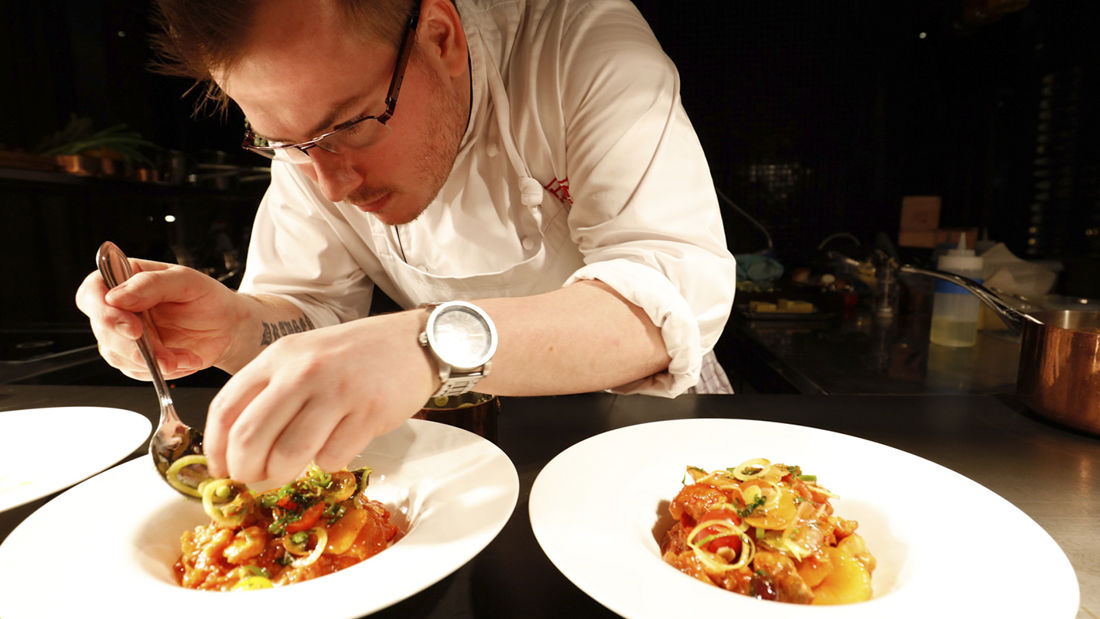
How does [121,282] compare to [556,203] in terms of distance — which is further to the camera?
[556,203]

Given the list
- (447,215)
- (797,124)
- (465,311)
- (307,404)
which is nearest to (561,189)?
(447,215)

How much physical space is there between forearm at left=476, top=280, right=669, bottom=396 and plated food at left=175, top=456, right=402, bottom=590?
0.24 metres

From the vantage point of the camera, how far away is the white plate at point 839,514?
23.0 inches

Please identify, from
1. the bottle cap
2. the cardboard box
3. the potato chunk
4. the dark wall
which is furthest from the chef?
the cardboard box

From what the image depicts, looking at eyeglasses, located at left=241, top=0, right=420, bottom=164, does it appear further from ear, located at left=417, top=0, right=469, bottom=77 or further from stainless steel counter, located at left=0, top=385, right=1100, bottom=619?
stainless steel counter, located at left=0, top=385, right=1100, bottom=619

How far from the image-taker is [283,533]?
81 cm

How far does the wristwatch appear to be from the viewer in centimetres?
72

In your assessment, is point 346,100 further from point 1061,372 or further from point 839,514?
point 1061,372

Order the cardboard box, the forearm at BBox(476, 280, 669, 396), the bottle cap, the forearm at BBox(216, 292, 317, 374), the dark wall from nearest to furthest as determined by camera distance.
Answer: the forearm at BBox(476, 280, 669, 396), the forearm at BBox(216, 292, 317, 374), the bottle cap, the dark wall, the cardboard box

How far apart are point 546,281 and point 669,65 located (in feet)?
1.84

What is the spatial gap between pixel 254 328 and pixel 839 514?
121cm

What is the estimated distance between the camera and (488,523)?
2.24 feet

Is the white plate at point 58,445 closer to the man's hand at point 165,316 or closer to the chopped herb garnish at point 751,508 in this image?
the man's hand at point 165,316

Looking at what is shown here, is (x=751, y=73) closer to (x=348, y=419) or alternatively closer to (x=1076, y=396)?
(x=1076, y=396)
